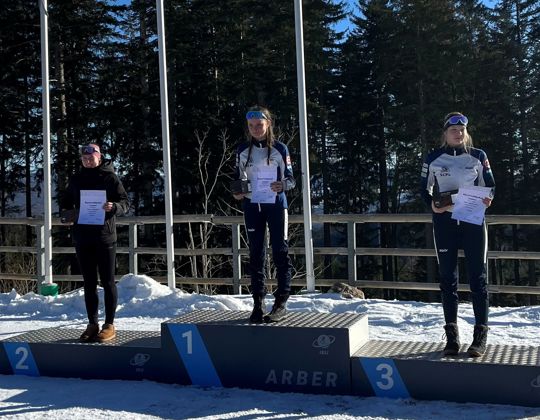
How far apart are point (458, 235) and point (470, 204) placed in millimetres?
255

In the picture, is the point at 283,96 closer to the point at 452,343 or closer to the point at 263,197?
the point at 263,197

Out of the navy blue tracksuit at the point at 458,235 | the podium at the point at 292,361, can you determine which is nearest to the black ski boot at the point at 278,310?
the podium at the point at 292,361

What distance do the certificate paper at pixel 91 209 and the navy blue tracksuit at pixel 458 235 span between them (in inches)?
103

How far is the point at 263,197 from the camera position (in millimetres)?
4676

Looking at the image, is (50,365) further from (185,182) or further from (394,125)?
(394,125)

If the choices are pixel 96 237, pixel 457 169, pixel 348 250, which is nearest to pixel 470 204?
pixel 457 169

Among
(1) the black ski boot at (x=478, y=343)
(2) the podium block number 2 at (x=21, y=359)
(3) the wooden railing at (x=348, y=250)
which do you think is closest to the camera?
(1) the black ski boot at (x=478, y=343)

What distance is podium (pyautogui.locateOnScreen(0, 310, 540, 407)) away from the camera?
12.5 feet

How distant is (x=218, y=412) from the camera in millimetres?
3842

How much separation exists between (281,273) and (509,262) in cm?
3044

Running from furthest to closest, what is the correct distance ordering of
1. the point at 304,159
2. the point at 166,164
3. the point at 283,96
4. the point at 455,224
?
the point at 283,96, the point at 166,164, the point at 304,159, the point at 455,224

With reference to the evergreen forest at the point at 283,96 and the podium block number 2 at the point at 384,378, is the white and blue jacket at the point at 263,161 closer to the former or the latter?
the podium block number 2 at the point at 384,378

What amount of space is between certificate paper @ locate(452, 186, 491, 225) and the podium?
928mm

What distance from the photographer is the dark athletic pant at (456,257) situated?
13.6ft
